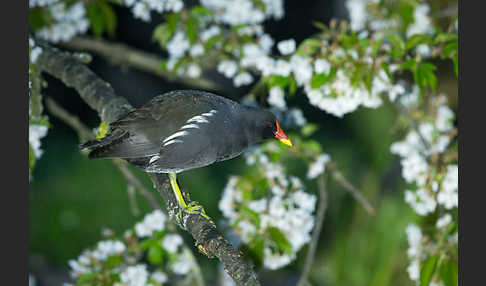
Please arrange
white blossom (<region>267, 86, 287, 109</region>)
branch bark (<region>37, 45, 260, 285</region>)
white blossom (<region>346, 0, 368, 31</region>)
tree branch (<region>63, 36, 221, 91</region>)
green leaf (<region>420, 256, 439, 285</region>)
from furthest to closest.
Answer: white blossom (<region>346, 0, 368, 31</region>)
tree branch (<region>63, 36, 221, 91</region>)
white blossom (<region>267, 86, 287, 109</region>)
green leaf (<region>420, 256, 439, 285</region>)
branch bark (<region>37, 45, 260, 285</region>)

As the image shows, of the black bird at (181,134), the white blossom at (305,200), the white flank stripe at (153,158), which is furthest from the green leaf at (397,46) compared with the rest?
the white flank stripe at (153,158)

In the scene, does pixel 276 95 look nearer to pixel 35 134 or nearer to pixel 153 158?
pixel 153 158

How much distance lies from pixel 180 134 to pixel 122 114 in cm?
41

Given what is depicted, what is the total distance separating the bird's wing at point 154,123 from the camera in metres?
1.47

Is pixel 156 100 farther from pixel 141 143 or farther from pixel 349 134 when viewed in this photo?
pixel 349 134

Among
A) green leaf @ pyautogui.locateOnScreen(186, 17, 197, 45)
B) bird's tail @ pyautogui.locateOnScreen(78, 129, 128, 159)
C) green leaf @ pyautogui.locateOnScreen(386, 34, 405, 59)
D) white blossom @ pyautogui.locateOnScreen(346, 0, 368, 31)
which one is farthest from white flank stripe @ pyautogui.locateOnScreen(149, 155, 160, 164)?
white blossom @ pyautogui.locateOnScreen(346, 0, 368, 31)

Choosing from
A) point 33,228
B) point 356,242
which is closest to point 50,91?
point 33,228

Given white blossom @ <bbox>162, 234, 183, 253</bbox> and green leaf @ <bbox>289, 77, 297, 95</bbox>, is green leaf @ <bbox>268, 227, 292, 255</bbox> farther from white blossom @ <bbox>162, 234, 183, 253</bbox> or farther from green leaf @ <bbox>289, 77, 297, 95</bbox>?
green leaf @ <bbox>289, 77, 297, 95</bbox>

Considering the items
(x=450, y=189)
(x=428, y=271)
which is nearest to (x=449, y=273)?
(x=428, y=271)

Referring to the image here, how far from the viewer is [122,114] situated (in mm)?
1802

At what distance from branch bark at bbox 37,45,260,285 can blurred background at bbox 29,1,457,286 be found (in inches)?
31.0

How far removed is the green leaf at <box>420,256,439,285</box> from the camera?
185 cm

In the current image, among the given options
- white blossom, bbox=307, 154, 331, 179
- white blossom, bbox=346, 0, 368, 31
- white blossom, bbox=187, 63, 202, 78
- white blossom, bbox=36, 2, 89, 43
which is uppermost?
white blossom, bbox=36, 2, 89, 43

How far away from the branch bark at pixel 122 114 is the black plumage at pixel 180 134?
20cm
